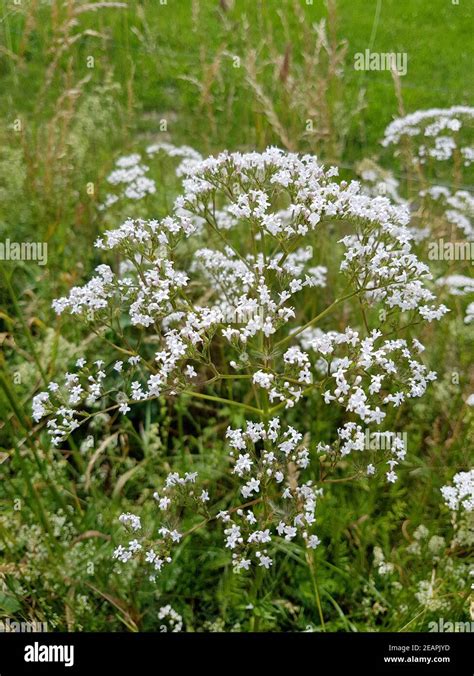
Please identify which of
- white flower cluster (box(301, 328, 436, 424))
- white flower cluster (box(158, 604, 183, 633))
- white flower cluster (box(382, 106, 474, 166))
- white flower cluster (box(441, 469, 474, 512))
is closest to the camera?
white flower cluster (box(301, 328, 436, 424))

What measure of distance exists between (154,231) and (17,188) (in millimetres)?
2217

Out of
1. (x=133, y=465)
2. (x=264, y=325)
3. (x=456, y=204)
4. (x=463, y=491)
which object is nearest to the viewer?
(x=264, y=325)

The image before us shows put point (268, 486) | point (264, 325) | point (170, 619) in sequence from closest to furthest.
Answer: point (264, 325)
point (268, 486)
point (170, 619)

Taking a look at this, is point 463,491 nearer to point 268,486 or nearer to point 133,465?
point 268,486

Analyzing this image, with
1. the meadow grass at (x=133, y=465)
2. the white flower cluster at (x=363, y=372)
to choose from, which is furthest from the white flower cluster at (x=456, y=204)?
the white flower cluster at (x=363, y=372)

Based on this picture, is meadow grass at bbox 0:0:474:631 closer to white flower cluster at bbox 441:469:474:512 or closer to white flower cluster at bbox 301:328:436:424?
white flower cluster at bbox 441:469:474:512

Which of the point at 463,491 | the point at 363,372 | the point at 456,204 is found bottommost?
the point at 463,491

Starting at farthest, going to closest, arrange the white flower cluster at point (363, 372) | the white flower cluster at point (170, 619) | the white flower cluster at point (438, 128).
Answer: the white flower cluster at point (438, 128) < the white flower cluster at point (170, 619) < the white flower cluster at point (363, 372)

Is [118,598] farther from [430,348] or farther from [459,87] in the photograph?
[459,87]

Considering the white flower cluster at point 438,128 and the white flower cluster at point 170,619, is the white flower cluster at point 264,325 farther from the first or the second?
the white flower cluster at point 438,128

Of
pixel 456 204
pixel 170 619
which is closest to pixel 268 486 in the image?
pixel 170 619

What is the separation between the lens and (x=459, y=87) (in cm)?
567

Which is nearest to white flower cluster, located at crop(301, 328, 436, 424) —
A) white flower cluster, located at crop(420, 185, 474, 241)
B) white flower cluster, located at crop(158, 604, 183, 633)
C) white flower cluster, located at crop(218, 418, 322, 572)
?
white flower cluster, located at crop(218, 418, 322, 572)

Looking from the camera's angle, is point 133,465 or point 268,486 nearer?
point 268,486
